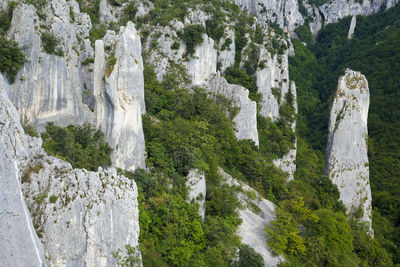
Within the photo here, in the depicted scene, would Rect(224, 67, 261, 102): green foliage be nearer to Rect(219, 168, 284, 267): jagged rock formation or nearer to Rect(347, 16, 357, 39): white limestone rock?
Rect(219, 168, 284, 267): jagged rock formation

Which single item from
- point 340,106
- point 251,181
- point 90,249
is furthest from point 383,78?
point 90,249

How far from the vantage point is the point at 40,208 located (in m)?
11.7

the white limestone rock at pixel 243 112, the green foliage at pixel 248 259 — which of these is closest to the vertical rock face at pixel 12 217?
the green foliage at pixel 248 259

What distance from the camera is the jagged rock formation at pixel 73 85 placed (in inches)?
797

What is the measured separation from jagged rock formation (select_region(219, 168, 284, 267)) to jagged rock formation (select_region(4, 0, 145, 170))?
9807mm

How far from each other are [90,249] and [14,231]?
326 centimetres

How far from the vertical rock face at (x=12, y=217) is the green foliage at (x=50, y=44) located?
12.4 meters

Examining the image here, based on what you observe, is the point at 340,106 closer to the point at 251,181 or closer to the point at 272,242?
the point at 251,181

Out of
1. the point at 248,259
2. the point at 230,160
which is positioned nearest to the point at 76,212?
the point at 248,259

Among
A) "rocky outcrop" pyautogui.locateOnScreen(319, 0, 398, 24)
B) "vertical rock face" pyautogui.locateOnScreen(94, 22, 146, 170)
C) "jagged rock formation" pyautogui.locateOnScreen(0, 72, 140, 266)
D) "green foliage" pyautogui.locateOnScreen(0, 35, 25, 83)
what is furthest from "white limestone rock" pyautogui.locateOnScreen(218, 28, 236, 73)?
"rocky outcrop" pyautogui.locateOnScreen(319, 0, 398, 24)

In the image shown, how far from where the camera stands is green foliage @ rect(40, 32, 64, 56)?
21156 mm

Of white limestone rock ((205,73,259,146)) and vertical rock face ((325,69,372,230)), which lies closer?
white limestone rock ((205,73,259,146))

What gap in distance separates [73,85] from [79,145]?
6.05 meters

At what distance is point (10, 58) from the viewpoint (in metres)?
19.0
